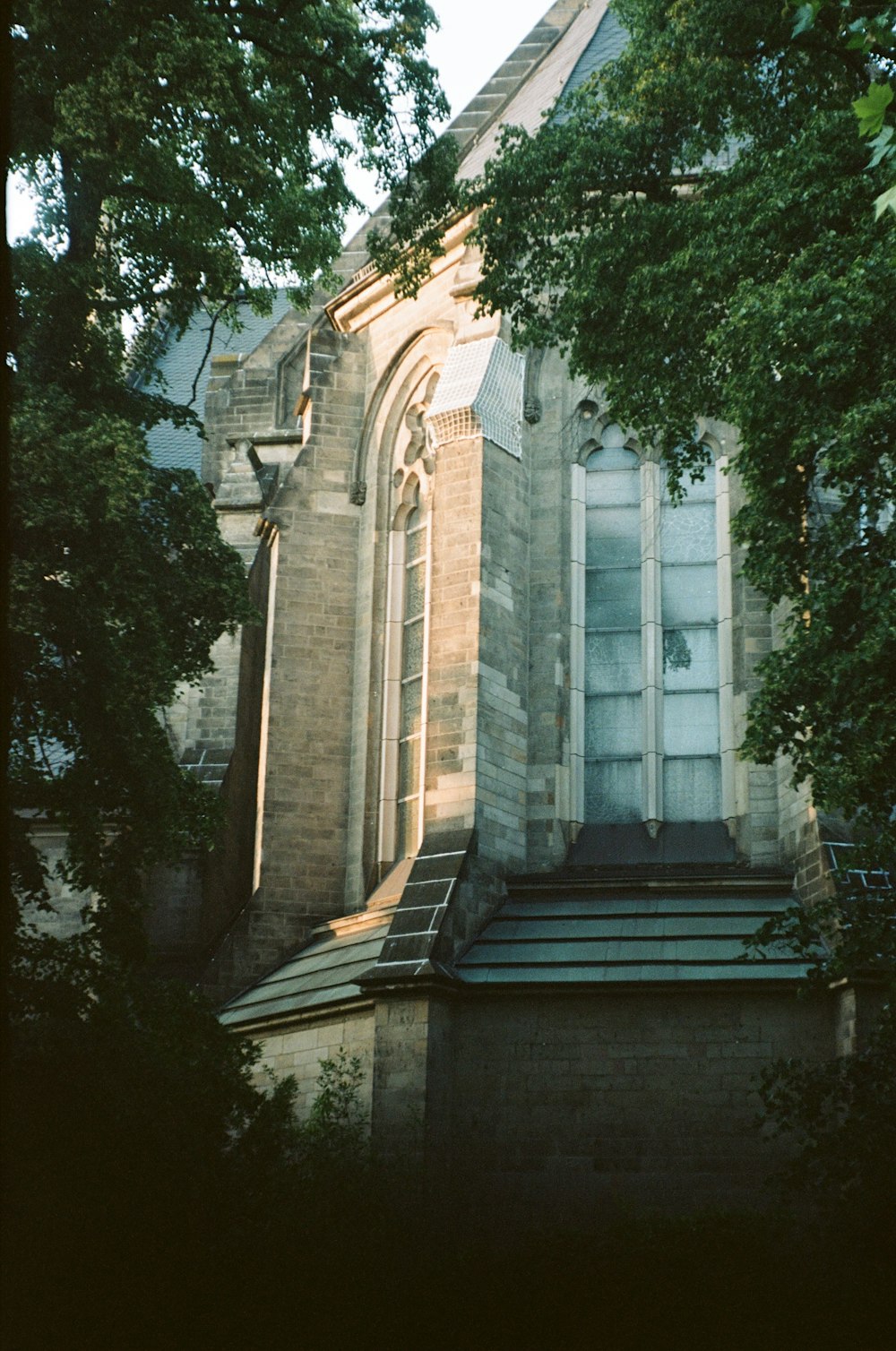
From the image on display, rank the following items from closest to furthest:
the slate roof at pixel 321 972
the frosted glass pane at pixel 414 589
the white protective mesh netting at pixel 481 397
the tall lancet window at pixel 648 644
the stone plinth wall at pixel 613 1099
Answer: the stone plinth wall at pixel 613 1099
the slate roof at pixel 321 972
the tall lancet window at pixel 648 644
the white protective mesh netting at pixel 481 397
the frosted glass pane at pixel 414 589

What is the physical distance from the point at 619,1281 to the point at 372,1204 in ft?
6.32

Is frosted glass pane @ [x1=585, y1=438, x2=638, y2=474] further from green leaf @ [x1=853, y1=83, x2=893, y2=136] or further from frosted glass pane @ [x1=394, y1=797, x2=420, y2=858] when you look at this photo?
green leaf @ [x1=853, y1=83, x2=893, y2=136]

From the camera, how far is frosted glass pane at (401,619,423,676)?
1702 cm

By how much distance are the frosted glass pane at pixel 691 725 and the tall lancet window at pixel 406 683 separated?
2530mm

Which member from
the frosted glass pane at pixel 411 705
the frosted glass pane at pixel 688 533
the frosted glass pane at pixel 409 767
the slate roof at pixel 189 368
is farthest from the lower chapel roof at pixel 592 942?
the slate roof at pixel 189 368

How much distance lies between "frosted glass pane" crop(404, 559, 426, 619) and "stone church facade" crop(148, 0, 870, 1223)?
5cm

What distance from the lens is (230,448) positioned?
2066 cm

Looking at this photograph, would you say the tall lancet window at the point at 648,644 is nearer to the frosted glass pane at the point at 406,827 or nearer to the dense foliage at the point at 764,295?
the frosted glass pane at the point at 406,827

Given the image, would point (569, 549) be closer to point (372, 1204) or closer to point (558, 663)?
point (558, 663)

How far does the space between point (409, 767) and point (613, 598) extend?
113 inches

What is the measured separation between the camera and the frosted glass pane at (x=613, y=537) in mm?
16219

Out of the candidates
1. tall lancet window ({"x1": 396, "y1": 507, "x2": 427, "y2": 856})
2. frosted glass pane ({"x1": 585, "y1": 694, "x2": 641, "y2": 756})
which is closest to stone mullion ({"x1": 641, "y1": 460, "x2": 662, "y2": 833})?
frosted glass pane ({"x1": 585, "y1": 694, "x2": 641, "y2": 756})

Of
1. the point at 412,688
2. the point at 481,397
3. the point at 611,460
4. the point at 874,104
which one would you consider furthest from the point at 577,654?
the point at 874,104

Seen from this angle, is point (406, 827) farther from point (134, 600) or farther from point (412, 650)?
point (134, 600)
